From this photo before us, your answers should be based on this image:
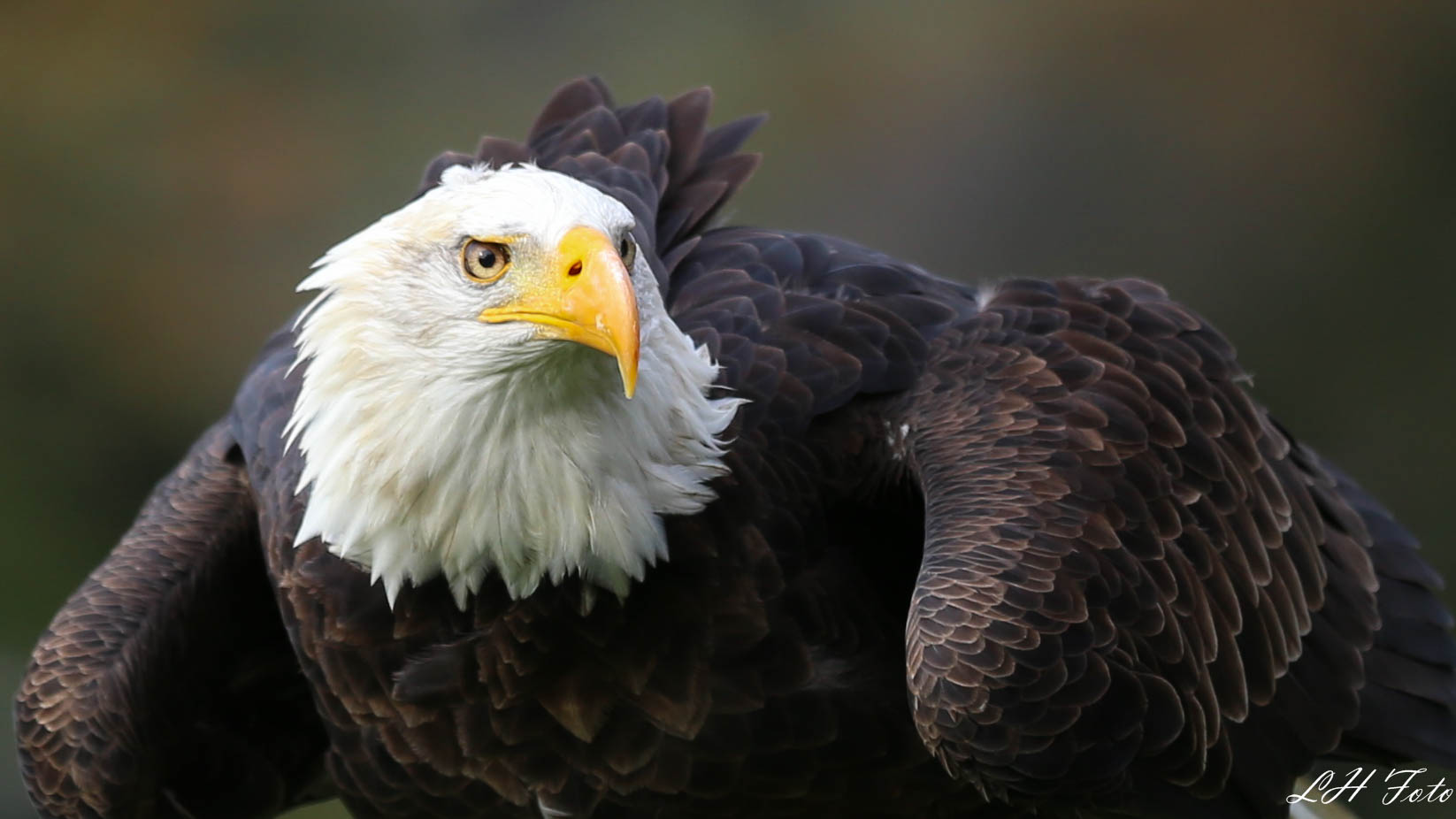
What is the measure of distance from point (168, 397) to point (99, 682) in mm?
5765

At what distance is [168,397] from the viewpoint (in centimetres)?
1041

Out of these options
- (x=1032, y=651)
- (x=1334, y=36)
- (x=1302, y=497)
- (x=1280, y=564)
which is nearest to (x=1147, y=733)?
(x=1032, y=651)

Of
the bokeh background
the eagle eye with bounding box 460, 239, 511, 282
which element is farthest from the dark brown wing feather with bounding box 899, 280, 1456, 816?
the bokeh background

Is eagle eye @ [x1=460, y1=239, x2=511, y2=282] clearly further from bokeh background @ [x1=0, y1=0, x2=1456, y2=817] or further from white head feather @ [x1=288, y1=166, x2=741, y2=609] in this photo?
bokeh background @ [x1=0, y1=0, x2=1456, y2=817]

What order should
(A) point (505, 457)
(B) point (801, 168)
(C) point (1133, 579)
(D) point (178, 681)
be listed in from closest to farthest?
1. (A) point (505, 457)
2. (C) point (1133, 579)
3. (D) point (178, 681)
4. (B) point (801, 168)

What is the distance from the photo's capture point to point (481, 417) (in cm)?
394

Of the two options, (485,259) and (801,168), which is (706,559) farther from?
(801,168)

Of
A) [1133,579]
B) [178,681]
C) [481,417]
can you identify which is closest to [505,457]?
[481,417]

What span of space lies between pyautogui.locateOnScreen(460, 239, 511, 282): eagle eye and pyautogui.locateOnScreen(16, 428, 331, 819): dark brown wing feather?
1.59 meters

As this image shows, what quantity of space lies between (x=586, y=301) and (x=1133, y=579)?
152 cm

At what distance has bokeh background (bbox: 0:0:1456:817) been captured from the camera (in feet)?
29.4

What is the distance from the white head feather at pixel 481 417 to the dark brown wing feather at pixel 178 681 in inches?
35.4

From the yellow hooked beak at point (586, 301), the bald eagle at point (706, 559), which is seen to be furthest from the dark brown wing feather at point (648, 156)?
the yellow hooked beak at point (586, 301)

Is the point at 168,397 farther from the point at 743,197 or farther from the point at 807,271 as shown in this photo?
the point at 807,271
